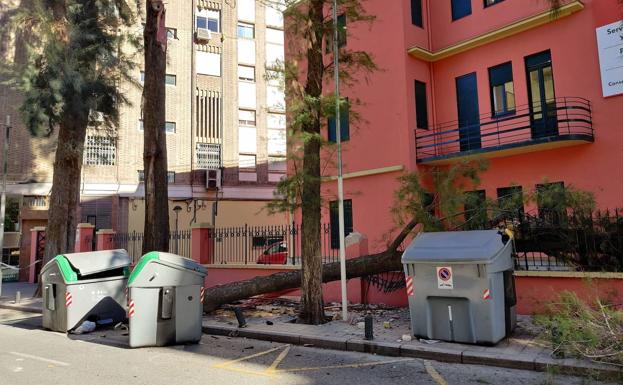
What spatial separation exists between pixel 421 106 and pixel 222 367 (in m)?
11.4

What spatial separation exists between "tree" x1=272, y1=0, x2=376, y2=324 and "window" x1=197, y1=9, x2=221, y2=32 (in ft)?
72.1

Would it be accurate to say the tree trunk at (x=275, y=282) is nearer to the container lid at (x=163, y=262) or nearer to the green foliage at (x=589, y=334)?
the container lid at (x=163, y=262)

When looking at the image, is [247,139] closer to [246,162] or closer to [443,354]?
[246,162]

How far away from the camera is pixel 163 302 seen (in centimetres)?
786

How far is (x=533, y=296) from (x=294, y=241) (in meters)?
6.16

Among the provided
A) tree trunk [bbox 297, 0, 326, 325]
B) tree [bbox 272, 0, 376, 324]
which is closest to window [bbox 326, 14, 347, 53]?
tree [bbox 272, 0, 376, 324]

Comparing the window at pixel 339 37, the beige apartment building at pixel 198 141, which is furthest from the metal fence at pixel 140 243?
the window at pixel 339 37

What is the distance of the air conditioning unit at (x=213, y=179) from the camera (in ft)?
90.8

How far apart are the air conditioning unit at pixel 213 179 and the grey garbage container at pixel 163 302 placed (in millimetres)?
19883

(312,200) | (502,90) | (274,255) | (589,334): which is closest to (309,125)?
(312,200)

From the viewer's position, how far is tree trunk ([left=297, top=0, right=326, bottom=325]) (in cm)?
918

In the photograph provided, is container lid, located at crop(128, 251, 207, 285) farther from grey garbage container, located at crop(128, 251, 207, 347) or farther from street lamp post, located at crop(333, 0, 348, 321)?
street lamp post, located at crop(333, 0, 348, 321)

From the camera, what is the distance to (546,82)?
13.5 meters

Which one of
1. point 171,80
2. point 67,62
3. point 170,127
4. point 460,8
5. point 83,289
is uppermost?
point 171,80
